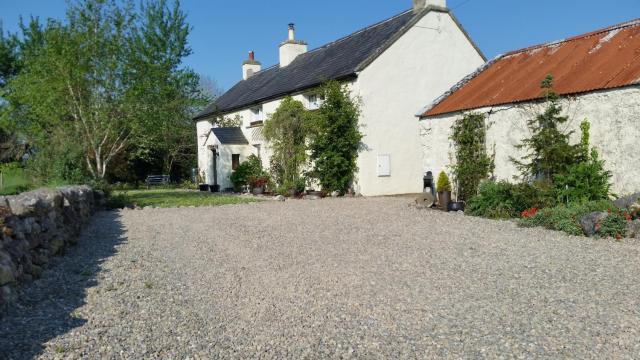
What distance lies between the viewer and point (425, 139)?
15.9 metres

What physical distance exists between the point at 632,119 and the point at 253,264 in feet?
27.3

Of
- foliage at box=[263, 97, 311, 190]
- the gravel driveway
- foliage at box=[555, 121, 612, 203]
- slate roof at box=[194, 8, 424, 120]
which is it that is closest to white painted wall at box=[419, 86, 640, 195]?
foliage at box=[555, 121, 612, 203]

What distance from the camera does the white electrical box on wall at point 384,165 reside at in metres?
19.3

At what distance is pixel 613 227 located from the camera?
29.0 ft

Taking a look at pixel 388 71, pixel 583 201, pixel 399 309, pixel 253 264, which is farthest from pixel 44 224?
pixel 388 71

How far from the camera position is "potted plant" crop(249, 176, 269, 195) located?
72.9ft

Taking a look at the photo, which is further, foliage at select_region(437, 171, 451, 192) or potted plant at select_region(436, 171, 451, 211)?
foliage at select_region(437, 171, 451, 192)

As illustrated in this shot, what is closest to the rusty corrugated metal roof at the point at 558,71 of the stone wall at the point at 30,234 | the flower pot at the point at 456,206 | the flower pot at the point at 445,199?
the flower pot at the point at 445,199

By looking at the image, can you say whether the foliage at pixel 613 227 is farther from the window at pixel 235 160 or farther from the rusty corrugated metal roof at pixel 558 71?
the window at pixel 235 160

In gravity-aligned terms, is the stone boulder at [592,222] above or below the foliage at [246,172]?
below

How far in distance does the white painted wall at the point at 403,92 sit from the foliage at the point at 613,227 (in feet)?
35.0

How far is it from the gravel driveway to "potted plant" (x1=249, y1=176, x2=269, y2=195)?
1201 centimetres

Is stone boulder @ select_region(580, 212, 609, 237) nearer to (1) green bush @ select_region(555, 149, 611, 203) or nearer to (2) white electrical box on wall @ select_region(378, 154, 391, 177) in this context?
(1) green bush @ select_region(555, 149, 611, 203)

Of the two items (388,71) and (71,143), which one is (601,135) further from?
(71,143)
